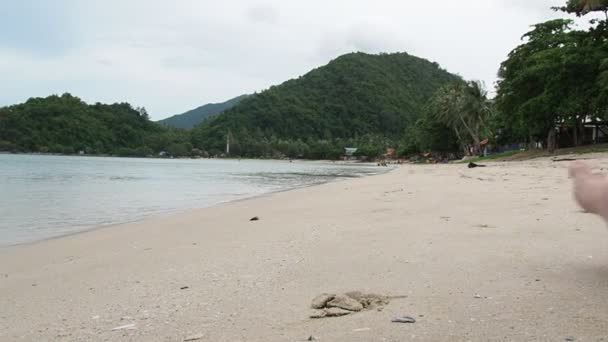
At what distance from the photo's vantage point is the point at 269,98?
142500 mm

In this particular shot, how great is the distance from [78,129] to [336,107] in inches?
2630

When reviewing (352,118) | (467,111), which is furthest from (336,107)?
(467,111)

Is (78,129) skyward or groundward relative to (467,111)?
skyward

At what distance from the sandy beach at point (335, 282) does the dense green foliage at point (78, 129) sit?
102067 mm

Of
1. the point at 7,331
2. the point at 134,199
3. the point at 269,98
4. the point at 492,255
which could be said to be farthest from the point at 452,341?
the point at 269,98

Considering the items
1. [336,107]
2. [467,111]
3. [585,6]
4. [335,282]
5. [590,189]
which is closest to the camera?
[590,189]

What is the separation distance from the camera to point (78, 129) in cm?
10462

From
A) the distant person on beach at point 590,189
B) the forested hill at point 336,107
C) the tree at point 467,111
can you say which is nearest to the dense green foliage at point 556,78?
the tree at point 467,111

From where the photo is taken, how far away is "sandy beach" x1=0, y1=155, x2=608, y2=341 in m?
2.01

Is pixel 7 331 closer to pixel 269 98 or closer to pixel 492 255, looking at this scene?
pixel 492 255

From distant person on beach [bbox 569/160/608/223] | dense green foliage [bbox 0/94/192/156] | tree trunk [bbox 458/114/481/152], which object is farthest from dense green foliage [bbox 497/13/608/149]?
dense green foliage [bbox 0/94/192/156]

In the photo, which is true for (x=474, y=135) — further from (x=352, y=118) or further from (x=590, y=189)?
(x=352, y=118)

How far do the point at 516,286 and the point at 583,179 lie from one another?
66 centimetres

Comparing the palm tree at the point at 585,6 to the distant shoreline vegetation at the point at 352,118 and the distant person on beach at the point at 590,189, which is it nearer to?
the distant shoreline vegetation at the point at 352,118
